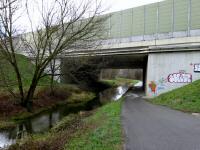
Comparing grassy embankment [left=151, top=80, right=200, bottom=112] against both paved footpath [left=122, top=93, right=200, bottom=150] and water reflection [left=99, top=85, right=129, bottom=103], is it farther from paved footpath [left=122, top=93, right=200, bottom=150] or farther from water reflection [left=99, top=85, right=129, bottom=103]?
water reflection [left=99, top=85, right=129, bottom=103]

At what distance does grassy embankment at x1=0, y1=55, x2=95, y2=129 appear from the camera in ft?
57.8

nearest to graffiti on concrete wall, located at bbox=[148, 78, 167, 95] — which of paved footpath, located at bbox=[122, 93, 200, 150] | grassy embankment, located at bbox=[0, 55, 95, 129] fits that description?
grassy embankment, located at bbox=[0, 55, 95, 129]

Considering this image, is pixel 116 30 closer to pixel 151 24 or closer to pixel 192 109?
pixel 151 24

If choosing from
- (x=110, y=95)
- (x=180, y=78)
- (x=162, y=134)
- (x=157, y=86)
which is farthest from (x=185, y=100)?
(x=110, y=95)

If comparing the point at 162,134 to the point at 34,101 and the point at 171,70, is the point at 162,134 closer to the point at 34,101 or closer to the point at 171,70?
the point at 171,70

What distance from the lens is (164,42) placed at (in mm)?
23094

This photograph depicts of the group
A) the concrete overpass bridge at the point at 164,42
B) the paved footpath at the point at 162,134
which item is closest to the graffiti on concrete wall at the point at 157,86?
the concrete overpass bridge at the point at 164,42

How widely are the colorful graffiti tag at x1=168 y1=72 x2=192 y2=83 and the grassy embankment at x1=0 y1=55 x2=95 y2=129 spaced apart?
1054 cm

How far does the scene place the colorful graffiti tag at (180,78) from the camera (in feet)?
70.6

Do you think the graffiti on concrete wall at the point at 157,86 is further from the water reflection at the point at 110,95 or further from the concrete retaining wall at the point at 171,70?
the water reflection at the point at 110,95

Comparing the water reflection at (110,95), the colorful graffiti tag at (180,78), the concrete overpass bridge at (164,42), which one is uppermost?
the concrete overpass bridge at (164,42)

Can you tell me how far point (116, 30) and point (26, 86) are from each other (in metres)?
12.2

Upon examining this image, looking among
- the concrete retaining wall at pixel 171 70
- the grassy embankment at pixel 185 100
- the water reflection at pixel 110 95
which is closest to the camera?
the grassy embankment at pixel 185 100

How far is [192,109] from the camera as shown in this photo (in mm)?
14867
